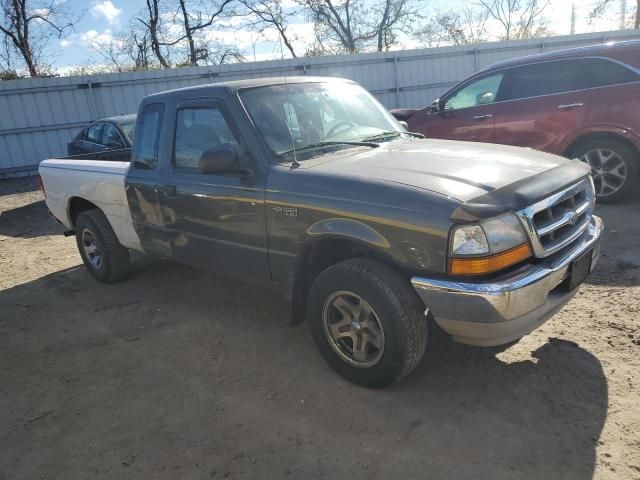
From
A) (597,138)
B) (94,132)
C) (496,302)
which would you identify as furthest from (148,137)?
(94,132)

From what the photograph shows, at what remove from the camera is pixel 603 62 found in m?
6.09

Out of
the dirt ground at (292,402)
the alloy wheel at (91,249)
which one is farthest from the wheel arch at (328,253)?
the alloy wheel at (91,249)

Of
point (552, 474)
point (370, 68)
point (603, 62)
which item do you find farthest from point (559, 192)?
point (370, 68)

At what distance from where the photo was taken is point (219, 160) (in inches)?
127

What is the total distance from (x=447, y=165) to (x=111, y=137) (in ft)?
27.0

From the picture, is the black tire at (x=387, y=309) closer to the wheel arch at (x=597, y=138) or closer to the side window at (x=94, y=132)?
the wheel arch at (x=597, y=138)

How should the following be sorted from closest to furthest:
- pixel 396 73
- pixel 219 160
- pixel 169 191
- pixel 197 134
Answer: pixel 219 160
pixel 197 134
pixel 169 191
pixel 396 73

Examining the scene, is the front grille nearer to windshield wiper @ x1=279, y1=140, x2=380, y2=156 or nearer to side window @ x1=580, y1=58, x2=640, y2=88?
windshield wiper @ x1=279, y1=140, x2=380, y2=156

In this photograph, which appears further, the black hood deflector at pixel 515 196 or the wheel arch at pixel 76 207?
the wheel arch at pixel 76 207

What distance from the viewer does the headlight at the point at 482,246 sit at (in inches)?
99.0

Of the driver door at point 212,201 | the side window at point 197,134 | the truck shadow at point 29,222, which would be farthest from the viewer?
the truck shadow at point 29,222

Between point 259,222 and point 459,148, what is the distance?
4.88 feet

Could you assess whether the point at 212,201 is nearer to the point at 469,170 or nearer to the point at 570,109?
the point at 469,170

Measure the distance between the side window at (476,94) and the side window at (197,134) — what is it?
4478 mm
